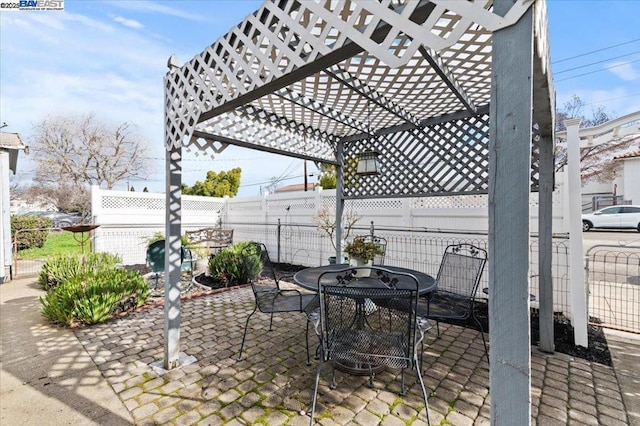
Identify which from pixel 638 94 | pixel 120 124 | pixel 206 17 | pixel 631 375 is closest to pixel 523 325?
pixel 631 375

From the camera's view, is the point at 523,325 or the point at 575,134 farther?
the point at 575,134

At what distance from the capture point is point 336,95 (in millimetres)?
3002

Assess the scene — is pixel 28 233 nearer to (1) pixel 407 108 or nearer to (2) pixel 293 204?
(2) pixel 293 204

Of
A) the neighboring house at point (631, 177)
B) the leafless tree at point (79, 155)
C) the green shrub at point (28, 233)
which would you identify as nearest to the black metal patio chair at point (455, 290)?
the green shrub at point (28, 233)

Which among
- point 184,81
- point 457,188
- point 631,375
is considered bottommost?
point 631,375

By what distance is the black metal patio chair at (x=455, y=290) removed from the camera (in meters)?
2.59

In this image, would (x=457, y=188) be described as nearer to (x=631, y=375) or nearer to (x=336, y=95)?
(x=336, y=95)

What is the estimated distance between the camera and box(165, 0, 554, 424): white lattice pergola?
104 centimetres

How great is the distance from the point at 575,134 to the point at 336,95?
2.29m

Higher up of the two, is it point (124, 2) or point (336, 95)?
point (124, 2)

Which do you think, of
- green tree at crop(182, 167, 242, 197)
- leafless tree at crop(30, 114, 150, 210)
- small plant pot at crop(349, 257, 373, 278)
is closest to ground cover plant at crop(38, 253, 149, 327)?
small plant pot at crop(349, 257, 373, 278)

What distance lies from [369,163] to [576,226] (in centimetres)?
211

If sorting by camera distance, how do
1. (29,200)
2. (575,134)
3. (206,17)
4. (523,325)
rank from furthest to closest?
1. (29,200)
2. (206,17)
3. (575,134)
4. (523,325)

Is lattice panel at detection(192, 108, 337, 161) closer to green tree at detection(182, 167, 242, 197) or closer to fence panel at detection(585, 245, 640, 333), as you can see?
fence panel at detection(585, 245, 640, 333)
